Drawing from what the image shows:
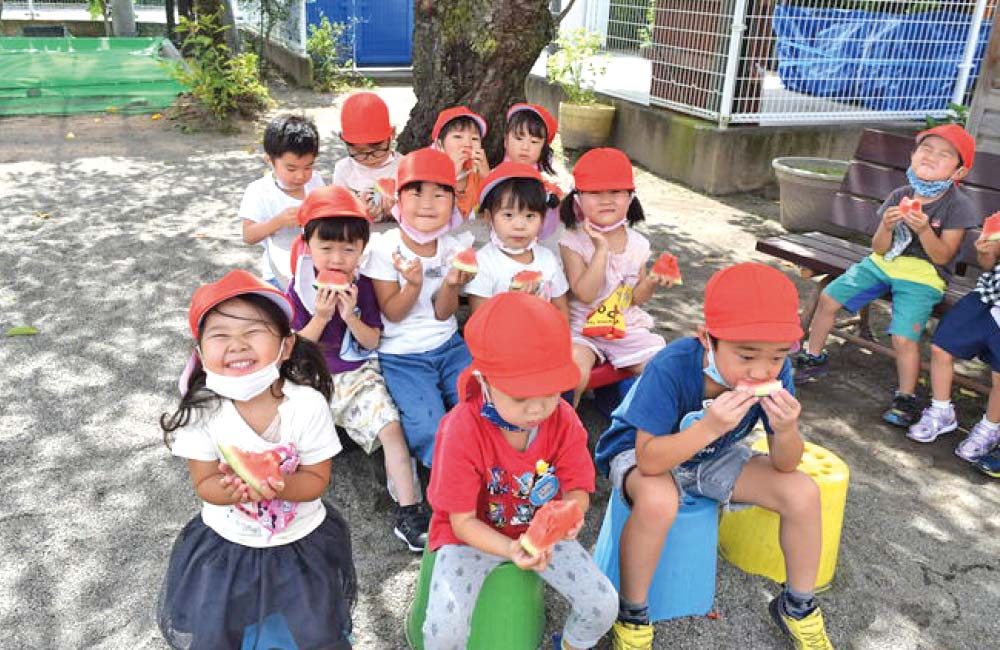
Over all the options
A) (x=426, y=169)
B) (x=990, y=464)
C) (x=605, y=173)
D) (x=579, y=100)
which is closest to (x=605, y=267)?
(x=605, y=173)

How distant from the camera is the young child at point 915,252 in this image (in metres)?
3.94

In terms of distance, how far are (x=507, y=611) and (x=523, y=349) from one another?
794 millimetres

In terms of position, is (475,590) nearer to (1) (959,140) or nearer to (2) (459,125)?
(2) (459,125)

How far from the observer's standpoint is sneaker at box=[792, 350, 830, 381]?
455 cm

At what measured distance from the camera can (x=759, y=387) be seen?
2.30 meters

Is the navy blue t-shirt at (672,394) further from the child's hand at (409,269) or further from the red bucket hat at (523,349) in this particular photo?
the child's hand at (409,269)

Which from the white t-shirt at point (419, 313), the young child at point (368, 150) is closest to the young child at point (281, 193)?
the young child at point (368, 150)

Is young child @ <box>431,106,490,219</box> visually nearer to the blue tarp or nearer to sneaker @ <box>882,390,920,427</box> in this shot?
sneaker @ <box>882,390,920,427</box>

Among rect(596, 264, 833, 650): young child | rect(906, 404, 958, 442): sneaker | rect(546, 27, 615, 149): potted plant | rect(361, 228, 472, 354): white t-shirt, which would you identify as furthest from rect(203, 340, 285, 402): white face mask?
rect(546, 27, 615, 149): potted plant

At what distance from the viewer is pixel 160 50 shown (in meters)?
14.1

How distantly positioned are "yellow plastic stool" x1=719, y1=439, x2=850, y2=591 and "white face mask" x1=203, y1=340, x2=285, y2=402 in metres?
1.71

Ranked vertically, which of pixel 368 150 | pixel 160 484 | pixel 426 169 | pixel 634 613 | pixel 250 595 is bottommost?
pixel 160 484

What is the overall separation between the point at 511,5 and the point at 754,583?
3.80 m

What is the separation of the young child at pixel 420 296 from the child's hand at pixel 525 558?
3.30 ft
